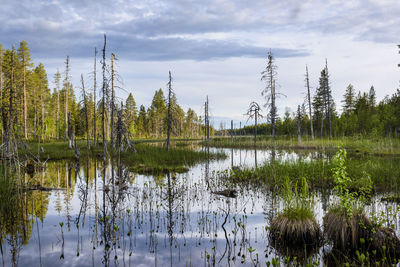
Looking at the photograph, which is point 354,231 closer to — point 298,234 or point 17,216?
point 298,234

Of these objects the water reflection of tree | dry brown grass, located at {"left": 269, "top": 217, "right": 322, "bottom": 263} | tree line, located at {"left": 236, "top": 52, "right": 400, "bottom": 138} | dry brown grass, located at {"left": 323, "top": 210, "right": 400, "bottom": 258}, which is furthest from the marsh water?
tree line, located at {"left": 236, "top": 52, "right": 400, "bottom": 138}

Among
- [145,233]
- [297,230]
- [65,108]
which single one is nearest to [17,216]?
[145,233]

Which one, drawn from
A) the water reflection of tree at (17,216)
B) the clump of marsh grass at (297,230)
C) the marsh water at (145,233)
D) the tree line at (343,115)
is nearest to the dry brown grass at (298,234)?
the clump of marsh grass at (297,230)

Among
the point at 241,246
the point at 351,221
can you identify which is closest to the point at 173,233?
the point at 241,246

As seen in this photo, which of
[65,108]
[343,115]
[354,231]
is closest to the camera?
[354,231]

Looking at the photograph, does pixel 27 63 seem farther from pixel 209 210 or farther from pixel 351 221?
pixel 351 221

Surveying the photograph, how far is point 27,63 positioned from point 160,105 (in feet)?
119

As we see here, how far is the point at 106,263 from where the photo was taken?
18.9 ft

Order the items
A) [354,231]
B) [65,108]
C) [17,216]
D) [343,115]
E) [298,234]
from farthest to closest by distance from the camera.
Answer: [343,115] → [65,108] → [17,216] → [298,234] → [354,231]

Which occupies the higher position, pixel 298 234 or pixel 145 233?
pixel 298 234

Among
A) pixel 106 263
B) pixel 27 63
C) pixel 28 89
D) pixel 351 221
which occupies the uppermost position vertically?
pixel 27 63

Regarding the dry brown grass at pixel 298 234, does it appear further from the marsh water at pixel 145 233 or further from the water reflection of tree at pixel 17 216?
the water reflection of tree at pixel 17 216

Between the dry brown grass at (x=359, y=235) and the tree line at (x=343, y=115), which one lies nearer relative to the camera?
the dry brown grass at (x=359, y=235)

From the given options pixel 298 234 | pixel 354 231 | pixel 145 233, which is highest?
pixel 354 231
